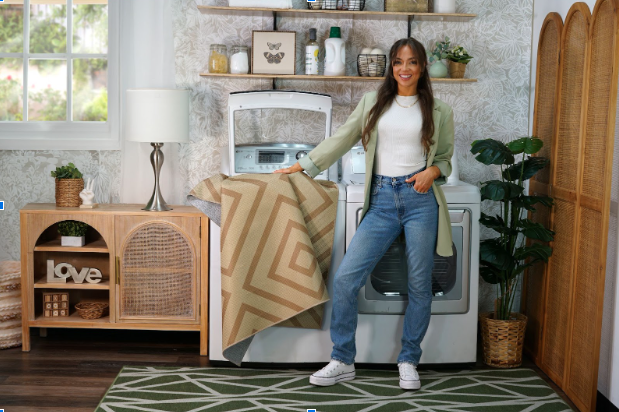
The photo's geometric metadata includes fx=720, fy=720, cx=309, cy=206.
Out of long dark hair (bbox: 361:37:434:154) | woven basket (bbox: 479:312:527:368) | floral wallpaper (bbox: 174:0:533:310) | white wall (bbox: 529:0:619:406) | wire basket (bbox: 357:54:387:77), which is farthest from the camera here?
floral wallpaper (bbox: 174:0:533:310)

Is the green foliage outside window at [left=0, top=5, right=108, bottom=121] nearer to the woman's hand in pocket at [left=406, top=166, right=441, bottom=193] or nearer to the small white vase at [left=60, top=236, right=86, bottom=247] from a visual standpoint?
the small white vase at [left=60, top=236, right=86, bottom=247]

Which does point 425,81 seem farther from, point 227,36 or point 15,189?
point 15,189

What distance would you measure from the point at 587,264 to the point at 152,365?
1.78 metres

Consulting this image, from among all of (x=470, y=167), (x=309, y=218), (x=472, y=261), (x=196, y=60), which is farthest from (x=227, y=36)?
(x=472, y=261)

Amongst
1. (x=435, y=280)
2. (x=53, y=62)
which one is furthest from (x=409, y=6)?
(x=53, y=62)

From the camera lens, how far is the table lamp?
10.3 feet

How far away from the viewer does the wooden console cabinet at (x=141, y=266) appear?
124 inches

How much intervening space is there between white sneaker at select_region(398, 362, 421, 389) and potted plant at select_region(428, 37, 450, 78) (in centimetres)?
136

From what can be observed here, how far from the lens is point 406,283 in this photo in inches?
117

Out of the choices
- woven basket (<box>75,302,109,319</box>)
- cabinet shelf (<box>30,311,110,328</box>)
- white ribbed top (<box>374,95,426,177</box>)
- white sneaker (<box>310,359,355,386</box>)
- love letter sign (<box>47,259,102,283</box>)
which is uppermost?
white ribbed top (<box>374,95,426,177</box>)

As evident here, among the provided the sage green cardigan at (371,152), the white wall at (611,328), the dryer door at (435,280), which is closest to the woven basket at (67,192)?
the sage green cardigan at (371,152)

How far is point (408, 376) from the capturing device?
9.07 feet

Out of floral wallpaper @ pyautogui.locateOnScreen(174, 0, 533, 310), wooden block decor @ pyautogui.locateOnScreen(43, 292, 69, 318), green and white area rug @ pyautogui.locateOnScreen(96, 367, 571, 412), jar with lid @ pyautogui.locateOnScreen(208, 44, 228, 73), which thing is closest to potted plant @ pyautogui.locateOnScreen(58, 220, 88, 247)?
wooden block decor @ pyautogui.locateOnScreen(43, 292, 69, 318)

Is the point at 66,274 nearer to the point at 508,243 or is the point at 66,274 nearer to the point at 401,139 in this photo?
the point at 401,139
